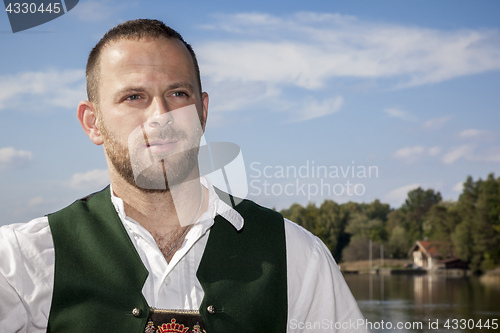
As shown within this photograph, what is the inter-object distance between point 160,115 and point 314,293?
963 mm

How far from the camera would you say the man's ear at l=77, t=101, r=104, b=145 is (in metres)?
2.33

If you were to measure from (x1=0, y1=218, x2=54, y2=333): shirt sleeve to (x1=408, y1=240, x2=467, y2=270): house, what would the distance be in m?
61.4

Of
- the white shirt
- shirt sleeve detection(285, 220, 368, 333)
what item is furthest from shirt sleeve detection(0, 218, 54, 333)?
shirt sleeve detection(285, 220, 368, 333)

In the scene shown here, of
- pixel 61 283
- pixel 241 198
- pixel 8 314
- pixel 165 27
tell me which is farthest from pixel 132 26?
pixel 8 314

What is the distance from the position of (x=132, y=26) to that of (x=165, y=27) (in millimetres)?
137

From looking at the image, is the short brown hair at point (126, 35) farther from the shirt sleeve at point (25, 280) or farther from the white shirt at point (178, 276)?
the shirt sleeve at point (25, 280)

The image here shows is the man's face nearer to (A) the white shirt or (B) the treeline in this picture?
(A) the white shirt

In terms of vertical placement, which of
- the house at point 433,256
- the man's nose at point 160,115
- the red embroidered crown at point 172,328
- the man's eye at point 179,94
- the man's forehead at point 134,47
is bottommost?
the house at point 433,256

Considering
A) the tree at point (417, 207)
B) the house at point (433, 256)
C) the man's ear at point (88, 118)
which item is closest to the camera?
the man's ear at point (88, 118)

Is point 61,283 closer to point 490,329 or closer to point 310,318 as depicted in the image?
point 310,318

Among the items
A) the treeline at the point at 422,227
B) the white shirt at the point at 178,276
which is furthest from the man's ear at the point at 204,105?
the treeline at the point at 422,227

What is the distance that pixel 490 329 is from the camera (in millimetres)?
54812

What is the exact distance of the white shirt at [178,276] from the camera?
2008 mm

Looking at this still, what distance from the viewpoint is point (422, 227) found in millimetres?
66250
